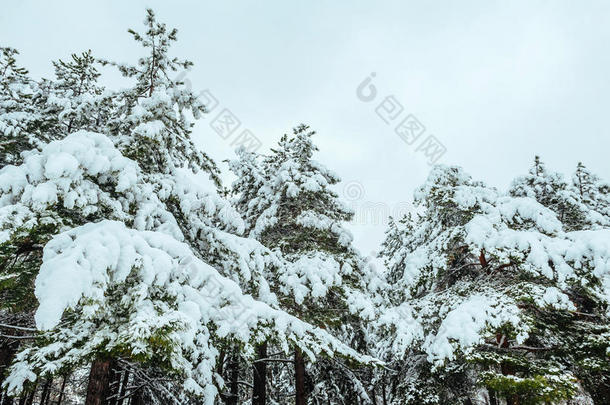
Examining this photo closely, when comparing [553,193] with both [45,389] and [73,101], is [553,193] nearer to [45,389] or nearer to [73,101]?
[73,101]

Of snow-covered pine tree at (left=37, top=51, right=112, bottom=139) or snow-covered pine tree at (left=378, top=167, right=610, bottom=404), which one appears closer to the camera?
snow-covered pine tree at (left=378, top=167, right=610, bottom=404)

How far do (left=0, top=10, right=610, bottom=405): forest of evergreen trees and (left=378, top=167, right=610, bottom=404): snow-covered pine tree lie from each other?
0.14 ft

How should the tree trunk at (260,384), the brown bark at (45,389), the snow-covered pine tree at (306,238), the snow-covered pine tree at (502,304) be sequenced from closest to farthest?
1. the snow-covered pine tree at (502,304)
2. the snow-covered pine tree at (306,238)
3. the tree trunk at (260,384)
4. the brown bark at (45,389)

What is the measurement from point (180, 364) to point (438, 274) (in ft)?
22.9

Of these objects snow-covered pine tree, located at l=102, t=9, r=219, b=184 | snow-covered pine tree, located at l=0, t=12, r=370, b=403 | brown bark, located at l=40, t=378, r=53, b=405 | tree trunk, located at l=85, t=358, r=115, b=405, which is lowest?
brown bark, located at l=40, t=378, r=53, b=405

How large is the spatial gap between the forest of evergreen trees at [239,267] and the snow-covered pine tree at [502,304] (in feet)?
0.14

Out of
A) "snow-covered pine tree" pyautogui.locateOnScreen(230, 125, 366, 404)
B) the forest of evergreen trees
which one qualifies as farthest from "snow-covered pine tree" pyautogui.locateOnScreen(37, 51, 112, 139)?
"snow-covered pine tree" pyautogui.locateOnScreen(230, 125, 366, 404)

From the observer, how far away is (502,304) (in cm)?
663

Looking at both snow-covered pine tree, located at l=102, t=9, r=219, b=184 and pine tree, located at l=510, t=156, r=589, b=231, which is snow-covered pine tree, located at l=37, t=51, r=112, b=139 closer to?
snow-covered pine tree, located at l=102, t=9, r=219, b=184

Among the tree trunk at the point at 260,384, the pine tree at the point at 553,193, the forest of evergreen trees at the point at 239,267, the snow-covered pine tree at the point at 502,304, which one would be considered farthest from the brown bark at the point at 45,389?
the pine tree at the point at 553,193

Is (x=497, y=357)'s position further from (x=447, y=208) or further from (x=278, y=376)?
(x=278, y=376)

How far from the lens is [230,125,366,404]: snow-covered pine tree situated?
921 centimetres

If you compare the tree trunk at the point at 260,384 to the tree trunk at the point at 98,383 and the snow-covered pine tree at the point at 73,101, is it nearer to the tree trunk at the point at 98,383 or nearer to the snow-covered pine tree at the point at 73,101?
the tree trunk at the point at 98,383

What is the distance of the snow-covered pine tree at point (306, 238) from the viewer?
9211 mm
